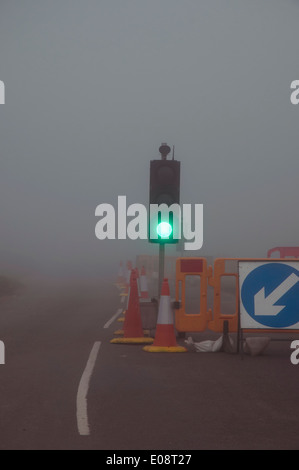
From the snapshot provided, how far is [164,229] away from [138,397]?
5750mm

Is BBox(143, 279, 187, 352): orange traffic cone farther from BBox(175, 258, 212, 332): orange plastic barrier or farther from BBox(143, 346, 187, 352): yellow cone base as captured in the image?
BBox(175, 258, 212, 332): orange plastic barrier

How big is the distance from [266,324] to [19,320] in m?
7.13

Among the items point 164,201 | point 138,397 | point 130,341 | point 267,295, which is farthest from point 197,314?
point 138,397

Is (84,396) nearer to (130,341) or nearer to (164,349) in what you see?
(164,349)

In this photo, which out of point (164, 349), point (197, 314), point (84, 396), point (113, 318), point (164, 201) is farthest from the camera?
point (113, 318)

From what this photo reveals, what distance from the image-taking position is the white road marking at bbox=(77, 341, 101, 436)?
702cm

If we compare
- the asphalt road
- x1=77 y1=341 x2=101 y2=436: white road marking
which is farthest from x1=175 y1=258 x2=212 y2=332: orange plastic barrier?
x1=77 y1=341 x2=101 y2=436: white road marking

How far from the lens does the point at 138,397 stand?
855cm

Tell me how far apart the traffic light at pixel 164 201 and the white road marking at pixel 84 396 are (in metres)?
2.63

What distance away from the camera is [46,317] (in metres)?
18.3

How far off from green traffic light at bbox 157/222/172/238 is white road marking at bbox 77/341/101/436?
262cm

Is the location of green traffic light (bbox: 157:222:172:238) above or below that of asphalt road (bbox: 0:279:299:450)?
above
